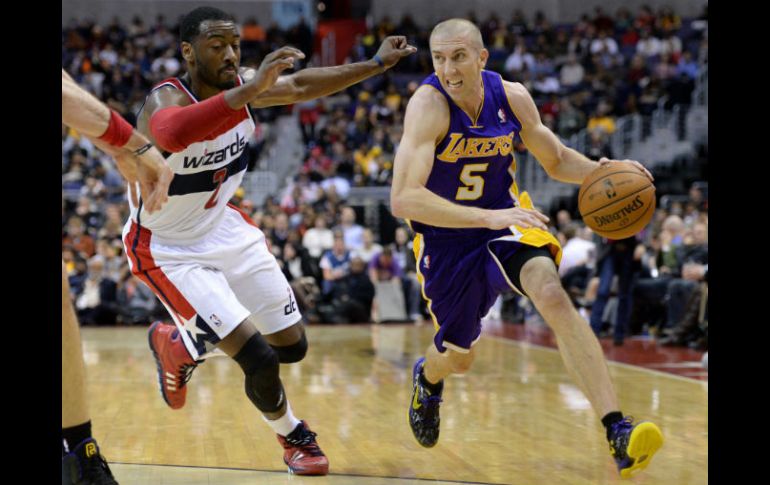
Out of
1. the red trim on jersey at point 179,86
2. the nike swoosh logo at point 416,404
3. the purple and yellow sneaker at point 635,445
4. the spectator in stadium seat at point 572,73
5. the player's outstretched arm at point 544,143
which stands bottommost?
the nike swoosh logo at point 416,404

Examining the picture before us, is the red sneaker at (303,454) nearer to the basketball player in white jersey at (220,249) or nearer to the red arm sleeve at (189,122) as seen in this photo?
the basketball player in white jersey at (220,249)

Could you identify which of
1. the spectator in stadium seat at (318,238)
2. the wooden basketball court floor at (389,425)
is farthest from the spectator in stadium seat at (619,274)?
the spectator in stadium seat at (318,238)

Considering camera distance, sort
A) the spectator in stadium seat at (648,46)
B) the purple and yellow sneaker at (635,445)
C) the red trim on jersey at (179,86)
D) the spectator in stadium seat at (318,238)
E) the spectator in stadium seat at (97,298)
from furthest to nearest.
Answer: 1. the spectator in stadium seat at (648,46)
2. the spectator in stadium seat at (318,238)
3. the spectator in stadium seat at (97,298)
4. the red trim on jersey at (179,86)
5. the purple and yellow sneaker at (635,445)

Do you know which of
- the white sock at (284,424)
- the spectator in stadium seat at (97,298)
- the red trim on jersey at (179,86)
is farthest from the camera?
the spectator in stadium seat at (97,298)

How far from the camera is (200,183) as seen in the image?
Result: 477 cm

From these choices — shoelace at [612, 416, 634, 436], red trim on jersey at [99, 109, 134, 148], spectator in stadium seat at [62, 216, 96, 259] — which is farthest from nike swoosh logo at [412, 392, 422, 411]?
spectator in stadium seat at [62, 216, 96, 259]

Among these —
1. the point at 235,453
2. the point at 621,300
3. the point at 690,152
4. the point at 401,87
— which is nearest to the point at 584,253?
the point at 621,300

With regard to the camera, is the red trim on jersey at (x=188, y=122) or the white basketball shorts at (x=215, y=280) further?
the white basketball shorts at (x=215, y=280)

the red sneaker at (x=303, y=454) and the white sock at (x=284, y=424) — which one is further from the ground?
the white sock at (x=284, y=424)

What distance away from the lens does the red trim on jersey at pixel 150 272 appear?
4.72m

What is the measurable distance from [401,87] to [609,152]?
6637 millimetres

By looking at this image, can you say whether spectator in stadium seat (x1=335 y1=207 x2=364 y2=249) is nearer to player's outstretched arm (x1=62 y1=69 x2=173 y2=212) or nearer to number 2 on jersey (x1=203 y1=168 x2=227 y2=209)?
number 2 on jersey (x1=203 y1=168 x2=227 y2=209)

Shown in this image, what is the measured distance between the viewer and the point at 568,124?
62.9ft

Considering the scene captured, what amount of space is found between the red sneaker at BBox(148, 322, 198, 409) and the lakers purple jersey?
4.59 ft
